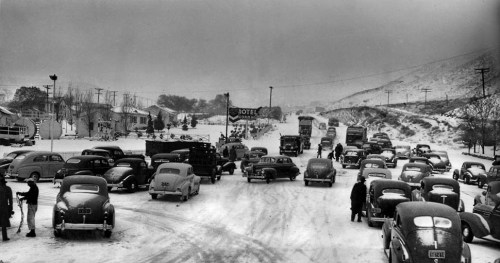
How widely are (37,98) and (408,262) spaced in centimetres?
12166

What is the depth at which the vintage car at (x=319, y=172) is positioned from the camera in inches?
1065

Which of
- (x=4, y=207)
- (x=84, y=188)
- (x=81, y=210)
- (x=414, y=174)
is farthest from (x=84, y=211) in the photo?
(x=414, y=174)

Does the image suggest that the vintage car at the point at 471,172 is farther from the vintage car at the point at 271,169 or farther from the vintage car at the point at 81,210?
the vintage car at the point at 81,210

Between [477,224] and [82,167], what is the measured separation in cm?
1815

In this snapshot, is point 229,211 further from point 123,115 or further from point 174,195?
point 123,115

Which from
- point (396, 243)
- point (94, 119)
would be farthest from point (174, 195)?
point (94, 119)

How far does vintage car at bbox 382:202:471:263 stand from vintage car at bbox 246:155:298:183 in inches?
690

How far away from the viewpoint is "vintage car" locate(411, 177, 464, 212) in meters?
17.5

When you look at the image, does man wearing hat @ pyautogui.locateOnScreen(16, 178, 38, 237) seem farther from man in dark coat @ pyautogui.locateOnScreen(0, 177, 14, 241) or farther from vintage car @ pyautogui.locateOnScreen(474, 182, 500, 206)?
vintage car @ pyautogui.locateOnScreen(474, 182, 500, 206)

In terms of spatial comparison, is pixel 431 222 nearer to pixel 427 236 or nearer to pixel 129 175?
pixel 427 236

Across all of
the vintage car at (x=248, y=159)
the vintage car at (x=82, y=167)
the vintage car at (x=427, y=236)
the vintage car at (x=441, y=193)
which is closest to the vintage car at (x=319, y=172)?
the vintage car at (x=248, y=159)

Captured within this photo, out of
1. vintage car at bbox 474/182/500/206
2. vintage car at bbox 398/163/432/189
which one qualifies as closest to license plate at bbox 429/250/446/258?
vintage car at bbox 474/182/500/206

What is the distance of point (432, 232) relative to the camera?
9.98 meters

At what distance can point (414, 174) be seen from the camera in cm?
2553
